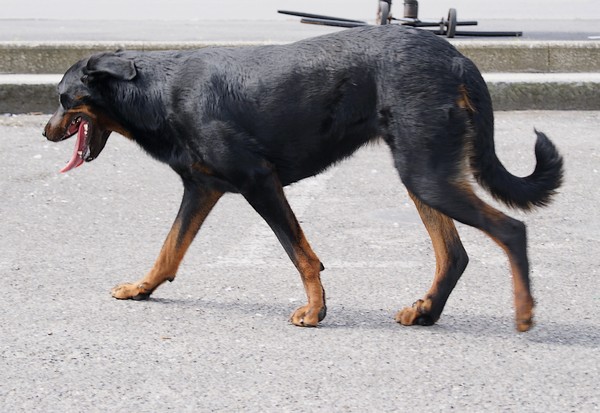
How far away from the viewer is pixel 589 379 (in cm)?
404

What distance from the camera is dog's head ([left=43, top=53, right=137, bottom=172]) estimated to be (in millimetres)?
4758

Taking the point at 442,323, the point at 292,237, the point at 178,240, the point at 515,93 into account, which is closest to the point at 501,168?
the point at 442,323

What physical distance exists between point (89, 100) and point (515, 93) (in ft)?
17.2

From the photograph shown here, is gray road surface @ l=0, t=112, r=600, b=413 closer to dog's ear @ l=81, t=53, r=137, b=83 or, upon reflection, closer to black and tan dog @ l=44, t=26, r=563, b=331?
black and tan dog @ l=44, t=26, r=563, b=331

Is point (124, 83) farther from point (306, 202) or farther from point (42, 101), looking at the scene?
point (42, 101)

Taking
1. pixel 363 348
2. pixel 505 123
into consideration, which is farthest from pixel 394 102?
pixel 505 123

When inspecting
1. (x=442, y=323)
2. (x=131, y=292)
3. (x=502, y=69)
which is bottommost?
(x=502, y=69)

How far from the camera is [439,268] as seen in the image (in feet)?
15.6

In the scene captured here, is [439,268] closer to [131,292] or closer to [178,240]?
[178,240]

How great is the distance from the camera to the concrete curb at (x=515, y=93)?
30.0 feet

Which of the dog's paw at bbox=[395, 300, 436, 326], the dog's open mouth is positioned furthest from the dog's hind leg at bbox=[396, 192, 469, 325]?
the dog's open mouth

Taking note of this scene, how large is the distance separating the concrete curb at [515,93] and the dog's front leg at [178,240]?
14.7 feet

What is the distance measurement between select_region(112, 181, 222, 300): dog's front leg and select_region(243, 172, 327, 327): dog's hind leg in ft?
1.22

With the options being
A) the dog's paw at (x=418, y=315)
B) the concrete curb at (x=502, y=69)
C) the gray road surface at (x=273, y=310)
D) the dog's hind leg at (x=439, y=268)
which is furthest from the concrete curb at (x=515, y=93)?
the dog's paw at (x=418, y=315)
